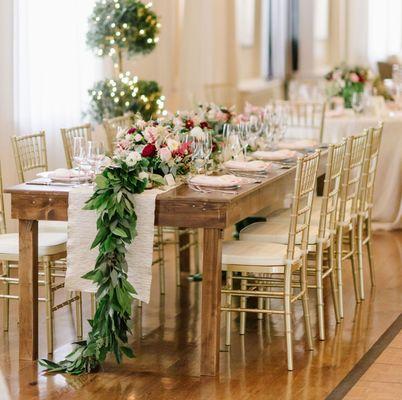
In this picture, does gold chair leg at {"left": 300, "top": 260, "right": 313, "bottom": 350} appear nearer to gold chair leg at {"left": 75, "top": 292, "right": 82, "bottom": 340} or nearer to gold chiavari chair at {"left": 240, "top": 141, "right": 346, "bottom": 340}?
gold chiavari chair at {"left": 240, "top": 141, "right": 346, "bottom": 340}

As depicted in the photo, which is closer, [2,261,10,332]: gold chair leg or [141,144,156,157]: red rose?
[141,144,156,157]: red rose

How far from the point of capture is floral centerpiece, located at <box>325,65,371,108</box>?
9.29 metres

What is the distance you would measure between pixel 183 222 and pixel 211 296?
371mm

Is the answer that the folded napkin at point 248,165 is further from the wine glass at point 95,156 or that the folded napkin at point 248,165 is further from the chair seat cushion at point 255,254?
the wine glass at point 95,156

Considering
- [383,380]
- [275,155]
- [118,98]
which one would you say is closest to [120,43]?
[118,98]

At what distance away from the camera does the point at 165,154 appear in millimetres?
5336

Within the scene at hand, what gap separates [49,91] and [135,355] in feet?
10.5

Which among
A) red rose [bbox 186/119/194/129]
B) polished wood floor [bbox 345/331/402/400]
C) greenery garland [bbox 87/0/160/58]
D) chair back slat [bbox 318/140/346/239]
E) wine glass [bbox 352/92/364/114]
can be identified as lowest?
polished wood floor [bbox 345/331/402/400]

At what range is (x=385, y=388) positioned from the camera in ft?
16.2

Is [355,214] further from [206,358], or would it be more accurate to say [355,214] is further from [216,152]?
[206,358]

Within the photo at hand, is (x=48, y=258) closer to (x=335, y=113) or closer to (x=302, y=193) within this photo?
(x=302, y=193)

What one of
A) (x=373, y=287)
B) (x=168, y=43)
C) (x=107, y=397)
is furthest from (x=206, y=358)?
(x=168, y=43)

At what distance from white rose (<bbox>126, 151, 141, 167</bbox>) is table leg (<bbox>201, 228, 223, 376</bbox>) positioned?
1.55 feet

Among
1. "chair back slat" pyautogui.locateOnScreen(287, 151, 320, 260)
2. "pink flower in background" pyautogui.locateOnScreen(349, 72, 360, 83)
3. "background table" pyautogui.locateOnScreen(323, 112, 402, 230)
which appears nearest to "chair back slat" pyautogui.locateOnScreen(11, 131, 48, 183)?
"chair back slat" pyautogui.locateOnScreen(287, 151, 320, 260)
